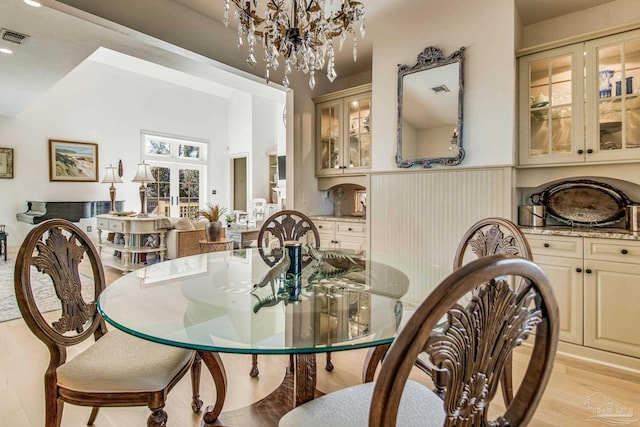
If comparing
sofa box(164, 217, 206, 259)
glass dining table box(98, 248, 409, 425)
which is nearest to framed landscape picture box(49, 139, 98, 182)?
sofa box(164, 217, 206, 259)

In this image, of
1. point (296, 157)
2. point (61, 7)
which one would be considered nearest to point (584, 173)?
point (296, 157)

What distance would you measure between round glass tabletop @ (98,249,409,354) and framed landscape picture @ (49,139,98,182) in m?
6.97

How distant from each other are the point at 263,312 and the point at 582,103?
2.74 m

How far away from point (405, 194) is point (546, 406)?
73.7 inches

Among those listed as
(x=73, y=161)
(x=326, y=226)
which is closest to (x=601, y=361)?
(x=326, y=226)

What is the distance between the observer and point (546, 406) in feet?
5.87

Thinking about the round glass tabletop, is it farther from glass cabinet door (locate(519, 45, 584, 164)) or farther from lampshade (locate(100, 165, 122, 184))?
lampshade (locate(100, 165, 122, 184))

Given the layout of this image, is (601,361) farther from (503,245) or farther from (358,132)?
(358,132)

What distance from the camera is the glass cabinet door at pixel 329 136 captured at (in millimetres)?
3941

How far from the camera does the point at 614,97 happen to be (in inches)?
94.3

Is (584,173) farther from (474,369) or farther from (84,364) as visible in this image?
(84,364)

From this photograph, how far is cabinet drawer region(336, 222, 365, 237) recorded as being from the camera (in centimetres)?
361

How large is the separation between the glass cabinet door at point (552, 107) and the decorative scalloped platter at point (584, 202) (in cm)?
35

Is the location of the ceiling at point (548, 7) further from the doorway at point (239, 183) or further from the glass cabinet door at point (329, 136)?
the doorway at point (239, 183)
